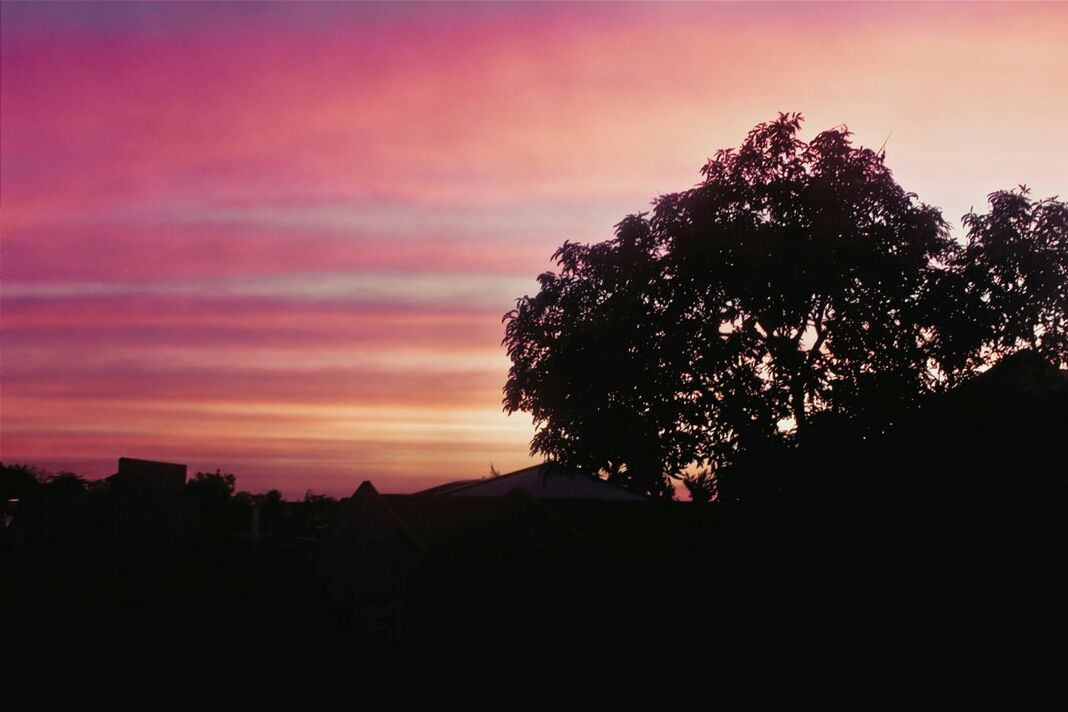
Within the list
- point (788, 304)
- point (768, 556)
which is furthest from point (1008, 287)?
point (768, 556)

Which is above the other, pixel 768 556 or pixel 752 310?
pixel 752 310

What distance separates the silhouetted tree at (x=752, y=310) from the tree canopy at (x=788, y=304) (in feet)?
0.16

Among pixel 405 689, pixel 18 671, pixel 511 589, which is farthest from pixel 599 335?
pixel 18 671

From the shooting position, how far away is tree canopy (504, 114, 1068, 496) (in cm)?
2969

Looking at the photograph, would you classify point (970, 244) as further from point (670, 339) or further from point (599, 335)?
point (599, 335)

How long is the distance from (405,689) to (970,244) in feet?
69.7

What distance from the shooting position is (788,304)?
3055 cm

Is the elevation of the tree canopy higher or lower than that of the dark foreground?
higher

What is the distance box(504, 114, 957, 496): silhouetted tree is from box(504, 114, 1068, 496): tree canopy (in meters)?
0.05

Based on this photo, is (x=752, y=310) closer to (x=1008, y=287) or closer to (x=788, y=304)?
(x=788, y=304)

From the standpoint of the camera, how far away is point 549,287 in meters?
34.2

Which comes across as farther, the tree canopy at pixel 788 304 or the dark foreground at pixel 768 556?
the tree canopy at pixel 788 304

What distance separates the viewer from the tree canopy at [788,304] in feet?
97.4

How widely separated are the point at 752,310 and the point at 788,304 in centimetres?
107
